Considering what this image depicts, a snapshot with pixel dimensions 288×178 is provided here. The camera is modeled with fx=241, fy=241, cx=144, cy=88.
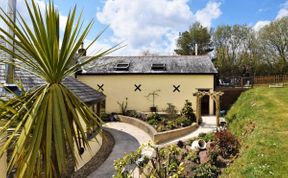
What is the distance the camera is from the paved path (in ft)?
28.6

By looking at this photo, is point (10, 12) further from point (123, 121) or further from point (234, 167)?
point (123, 121)

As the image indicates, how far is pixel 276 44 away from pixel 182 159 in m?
26.6

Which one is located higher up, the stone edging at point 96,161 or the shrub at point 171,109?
the shrub at point 171,109

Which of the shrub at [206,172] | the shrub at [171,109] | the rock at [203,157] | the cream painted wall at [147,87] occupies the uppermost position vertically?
the cream painted wall at [147,87]

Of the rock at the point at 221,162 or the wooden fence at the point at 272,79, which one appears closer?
the rock at the point at 221,162

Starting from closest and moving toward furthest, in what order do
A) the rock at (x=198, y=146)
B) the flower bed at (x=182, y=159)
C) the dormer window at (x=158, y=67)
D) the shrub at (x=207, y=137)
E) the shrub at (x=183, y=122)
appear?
the flower bed at (x=182, y=159), the rock at (x=198, y=146), the shrub at (x=207, y=137), the shrub at (x=183, y=122), the dormer window at (x=158, y=67)

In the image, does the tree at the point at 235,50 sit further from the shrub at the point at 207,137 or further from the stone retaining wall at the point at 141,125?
the shrub at the point at 207,137

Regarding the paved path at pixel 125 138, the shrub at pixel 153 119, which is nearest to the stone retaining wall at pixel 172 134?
the paved path at pixel 125 138

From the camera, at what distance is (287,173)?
5781 mm

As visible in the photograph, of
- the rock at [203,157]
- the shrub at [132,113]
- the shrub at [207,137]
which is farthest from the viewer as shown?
the shrub at [132,113]

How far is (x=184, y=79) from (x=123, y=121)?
640cm

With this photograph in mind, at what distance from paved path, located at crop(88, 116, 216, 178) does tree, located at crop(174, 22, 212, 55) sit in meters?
19.5

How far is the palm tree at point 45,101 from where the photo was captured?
3.01 meters

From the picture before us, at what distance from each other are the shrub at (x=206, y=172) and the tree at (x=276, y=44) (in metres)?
26.2
